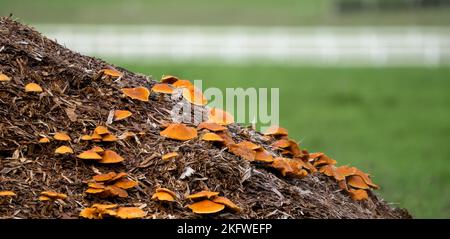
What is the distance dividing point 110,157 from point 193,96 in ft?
4.00

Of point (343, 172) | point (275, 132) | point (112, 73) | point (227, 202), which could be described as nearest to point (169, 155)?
point (227, 202)

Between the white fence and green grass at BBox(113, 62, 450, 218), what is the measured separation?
4.44 feet

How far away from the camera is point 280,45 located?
81.2 ft

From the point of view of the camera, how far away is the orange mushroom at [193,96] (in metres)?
6.32

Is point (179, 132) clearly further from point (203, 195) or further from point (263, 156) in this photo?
point (203, 195)

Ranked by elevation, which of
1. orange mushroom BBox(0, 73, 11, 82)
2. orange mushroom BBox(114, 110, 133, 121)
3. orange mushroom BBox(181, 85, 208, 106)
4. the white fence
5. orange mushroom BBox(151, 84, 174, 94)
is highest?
the white fence

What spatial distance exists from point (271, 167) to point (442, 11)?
92.3ft

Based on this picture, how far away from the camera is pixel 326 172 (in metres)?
6.49

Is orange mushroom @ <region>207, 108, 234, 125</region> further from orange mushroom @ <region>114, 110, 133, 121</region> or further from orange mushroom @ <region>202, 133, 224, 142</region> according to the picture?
orange mushroom @ <region>114, 110, 133, 121</region>

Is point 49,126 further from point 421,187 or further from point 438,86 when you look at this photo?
point 438,86

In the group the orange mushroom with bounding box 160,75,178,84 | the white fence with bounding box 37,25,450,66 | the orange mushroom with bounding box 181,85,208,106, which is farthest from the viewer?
the white fence with bounding box 37,25,450,66

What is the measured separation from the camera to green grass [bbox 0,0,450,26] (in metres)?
31.4

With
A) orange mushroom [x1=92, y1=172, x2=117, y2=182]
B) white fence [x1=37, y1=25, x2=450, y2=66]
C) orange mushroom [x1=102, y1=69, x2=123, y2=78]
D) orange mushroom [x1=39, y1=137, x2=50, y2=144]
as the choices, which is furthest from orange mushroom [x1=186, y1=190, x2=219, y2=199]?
white fence [x1=37, y1=25, x2=450, y2=66]

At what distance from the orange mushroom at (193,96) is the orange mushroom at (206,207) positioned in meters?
1.36
